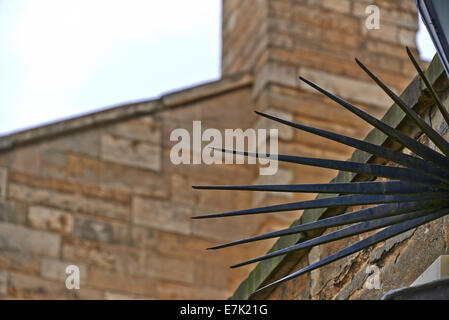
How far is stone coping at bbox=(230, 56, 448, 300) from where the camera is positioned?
4.58 metres

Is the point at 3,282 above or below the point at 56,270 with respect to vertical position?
below

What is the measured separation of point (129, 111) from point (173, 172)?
26.3 inches

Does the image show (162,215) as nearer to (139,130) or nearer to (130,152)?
(130,152)

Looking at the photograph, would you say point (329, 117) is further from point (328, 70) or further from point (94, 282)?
point (94, 282)

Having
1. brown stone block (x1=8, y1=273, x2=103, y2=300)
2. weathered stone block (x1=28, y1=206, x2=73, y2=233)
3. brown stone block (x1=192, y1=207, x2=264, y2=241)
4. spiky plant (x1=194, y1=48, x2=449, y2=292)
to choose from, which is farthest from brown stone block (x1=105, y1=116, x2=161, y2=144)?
spiky plant (x1=194, y1=48, x2=449, y2=292)

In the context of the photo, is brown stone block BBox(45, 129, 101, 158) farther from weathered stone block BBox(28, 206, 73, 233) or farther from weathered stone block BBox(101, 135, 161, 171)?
weathered stone block BBox(28, 206, 73, 233)

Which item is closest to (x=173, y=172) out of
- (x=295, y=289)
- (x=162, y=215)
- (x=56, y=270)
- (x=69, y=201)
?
(x=162, y=215)

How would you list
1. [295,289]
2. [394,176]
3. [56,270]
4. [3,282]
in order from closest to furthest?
[394,176] → [295,289] → [3,282] → [56,270]

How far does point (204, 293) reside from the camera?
9.80m

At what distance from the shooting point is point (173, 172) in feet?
33.2

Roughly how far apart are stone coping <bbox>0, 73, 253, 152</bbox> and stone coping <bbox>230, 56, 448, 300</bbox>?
4225 millimetres

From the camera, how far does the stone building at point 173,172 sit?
31.2ft

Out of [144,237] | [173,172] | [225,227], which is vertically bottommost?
[144,237]

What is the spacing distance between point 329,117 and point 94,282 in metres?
2.66
